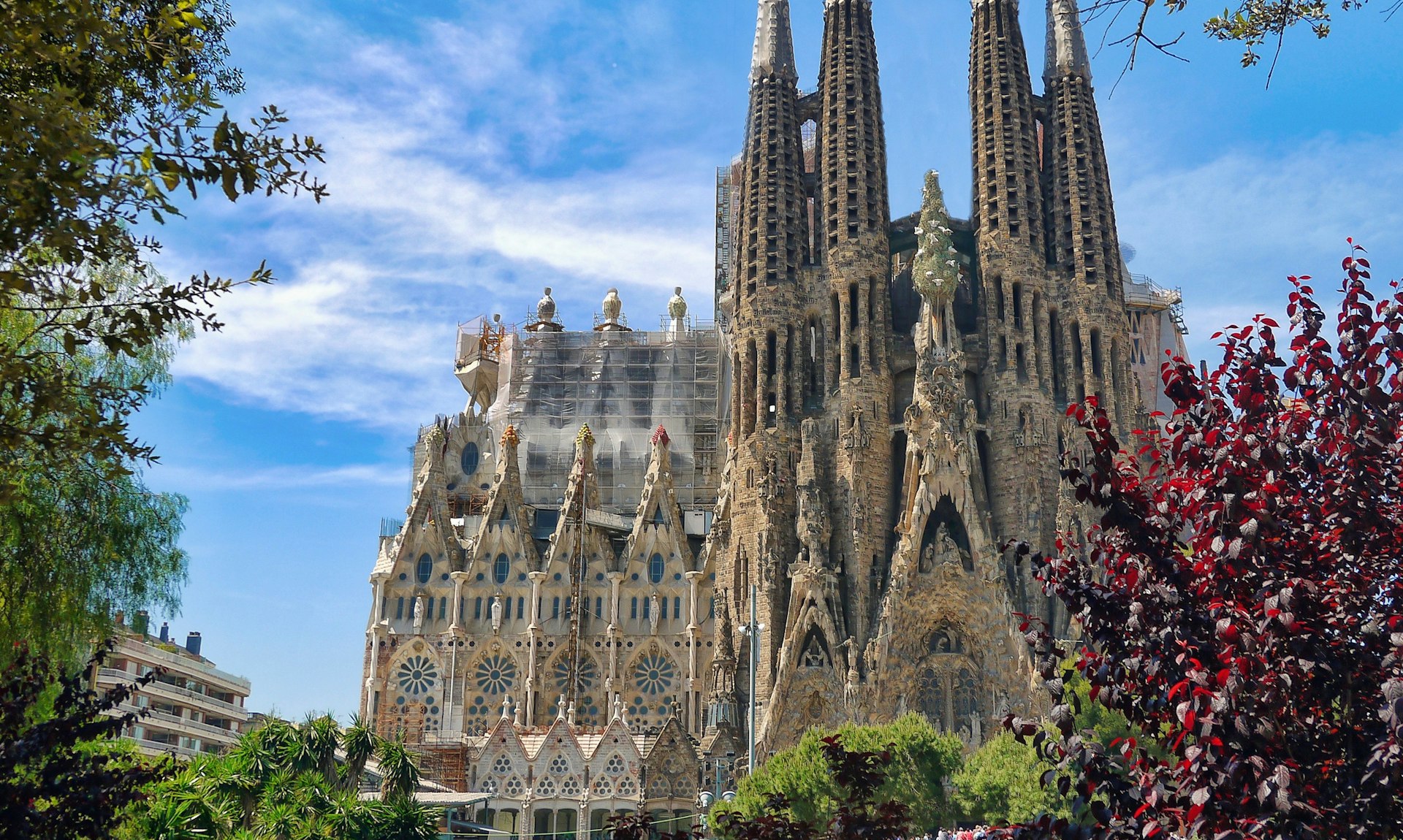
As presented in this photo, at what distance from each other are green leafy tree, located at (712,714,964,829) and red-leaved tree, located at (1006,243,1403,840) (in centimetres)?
2484

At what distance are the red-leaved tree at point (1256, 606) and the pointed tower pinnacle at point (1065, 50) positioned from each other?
162 ft

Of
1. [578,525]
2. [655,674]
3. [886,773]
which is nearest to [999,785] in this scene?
[886,773]

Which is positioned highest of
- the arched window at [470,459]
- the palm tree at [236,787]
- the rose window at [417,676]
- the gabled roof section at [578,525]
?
the arched window at [470,459]

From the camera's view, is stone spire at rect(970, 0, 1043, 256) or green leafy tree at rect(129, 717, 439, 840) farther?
stone spire at rect(970, 0, 1043, 256)

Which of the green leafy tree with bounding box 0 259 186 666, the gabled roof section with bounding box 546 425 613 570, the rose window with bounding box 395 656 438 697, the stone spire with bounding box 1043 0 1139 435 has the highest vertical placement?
the stone spire with bounding box 1043 0 1139 435

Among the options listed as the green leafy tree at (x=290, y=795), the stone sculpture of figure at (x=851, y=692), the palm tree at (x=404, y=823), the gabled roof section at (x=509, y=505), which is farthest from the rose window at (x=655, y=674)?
the palm tree at (x=404, y=823)

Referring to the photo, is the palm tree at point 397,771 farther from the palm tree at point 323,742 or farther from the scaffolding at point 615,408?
the scaffolding at point 615,408

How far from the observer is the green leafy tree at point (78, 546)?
636 inches

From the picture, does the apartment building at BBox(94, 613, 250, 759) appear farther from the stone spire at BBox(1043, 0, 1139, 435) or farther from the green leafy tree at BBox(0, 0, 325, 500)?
the green leafy tree at BBox(0, 0, 325, 500)

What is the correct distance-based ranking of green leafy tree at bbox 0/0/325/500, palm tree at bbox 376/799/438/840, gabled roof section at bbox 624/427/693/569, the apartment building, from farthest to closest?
the apartment building, gabled roof section at bbox 624/427/693/569, palm tree at bbox 376/799/438/840, green leafy tree at bbox 0/0/325/500

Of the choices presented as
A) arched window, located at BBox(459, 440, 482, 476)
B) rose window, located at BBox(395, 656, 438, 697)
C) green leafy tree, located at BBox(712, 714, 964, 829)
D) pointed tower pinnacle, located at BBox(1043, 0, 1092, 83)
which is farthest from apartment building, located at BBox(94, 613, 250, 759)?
pointed tower pinnacle, located at BBox(1043, 0, 1092, 83)

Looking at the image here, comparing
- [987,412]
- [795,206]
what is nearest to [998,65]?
[795,206]

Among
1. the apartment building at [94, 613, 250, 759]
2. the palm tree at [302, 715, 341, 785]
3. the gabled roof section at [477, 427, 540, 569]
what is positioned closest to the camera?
the palm tree at [302, 715, 341, 785]

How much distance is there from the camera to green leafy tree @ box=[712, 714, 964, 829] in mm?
34844
